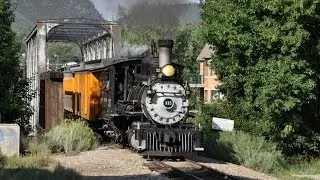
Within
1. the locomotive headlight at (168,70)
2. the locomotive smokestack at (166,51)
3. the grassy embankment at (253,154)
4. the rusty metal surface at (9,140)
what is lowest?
the grassy embankment at (253,154)

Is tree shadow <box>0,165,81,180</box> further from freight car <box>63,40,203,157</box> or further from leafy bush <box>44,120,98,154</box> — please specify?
leafy bush <box>44,120,98,154</box>

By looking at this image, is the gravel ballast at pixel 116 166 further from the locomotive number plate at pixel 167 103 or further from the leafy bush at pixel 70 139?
the locomotive number plate at pixel 167 103

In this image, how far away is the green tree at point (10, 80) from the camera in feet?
64.4

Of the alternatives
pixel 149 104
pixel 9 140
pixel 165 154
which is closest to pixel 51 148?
pixel 9 140

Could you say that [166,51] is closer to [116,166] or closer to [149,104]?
[149,104]

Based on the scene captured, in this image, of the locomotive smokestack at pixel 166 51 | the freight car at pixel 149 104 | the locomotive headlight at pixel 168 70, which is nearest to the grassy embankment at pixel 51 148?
the freight car at pixel 149 104

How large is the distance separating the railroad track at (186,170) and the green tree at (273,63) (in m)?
6.06

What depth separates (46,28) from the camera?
124 feet

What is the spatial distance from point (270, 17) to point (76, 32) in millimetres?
25966

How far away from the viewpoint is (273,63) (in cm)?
2045

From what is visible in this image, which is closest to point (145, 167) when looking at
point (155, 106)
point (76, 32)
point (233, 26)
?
point (155, 106)

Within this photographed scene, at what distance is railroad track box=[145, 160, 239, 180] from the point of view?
12991mm

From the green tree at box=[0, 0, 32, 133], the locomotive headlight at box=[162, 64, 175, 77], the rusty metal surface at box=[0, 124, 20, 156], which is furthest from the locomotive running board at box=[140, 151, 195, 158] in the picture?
the green tree at box=[0, 0, 32, 133]

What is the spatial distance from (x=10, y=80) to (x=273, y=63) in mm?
9725
